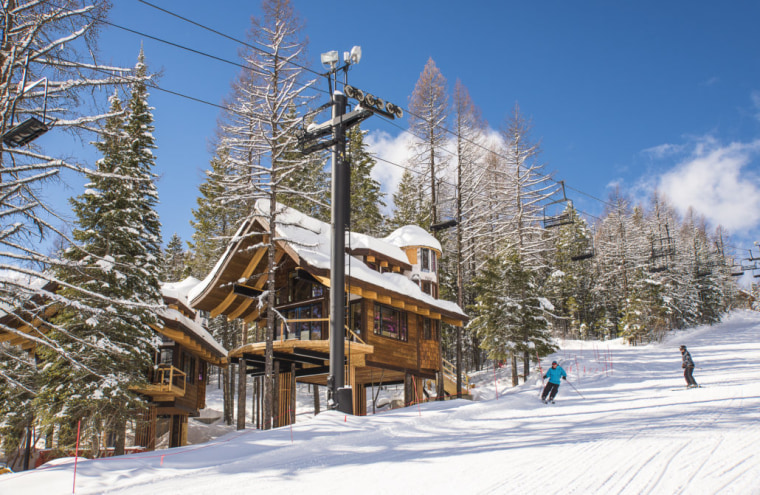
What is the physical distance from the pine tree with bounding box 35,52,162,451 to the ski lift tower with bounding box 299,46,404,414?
557 cm

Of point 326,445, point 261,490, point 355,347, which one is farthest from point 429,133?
point 261,490

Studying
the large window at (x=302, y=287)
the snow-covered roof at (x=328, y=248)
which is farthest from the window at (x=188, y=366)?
the large window at (x=302, y=287)

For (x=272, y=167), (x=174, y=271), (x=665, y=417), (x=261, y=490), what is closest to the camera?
(x=261, y=490)

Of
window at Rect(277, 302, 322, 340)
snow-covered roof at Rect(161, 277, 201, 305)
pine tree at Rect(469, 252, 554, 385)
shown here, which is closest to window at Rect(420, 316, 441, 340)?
pine tree at Rect(469, 252, 554, 385)

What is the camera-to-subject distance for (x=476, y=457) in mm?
8641

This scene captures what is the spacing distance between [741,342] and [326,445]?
126 feet

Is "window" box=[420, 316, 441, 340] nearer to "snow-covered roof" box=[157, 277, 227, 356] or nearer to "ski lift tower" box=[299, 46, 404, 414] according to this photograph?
"snow-covered roof" box=[157, 277, 227, 356]

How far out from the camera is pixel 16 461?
2266cm

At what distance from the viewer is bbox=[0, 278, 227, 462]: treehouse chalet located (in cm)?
2155

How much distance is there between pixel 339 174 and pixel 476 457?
8.64 metres

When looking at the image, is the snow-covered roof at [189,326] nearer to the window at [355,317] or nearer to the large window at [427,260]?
the window at [355,317]

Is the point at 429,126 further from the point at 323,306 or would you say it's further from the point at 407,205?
the point at 323,306

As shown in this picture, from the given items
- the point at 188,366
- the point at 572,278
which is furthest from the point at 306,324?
the point at 572,278

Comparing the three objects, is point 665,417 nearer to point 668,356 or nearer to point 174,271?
point 668,356
